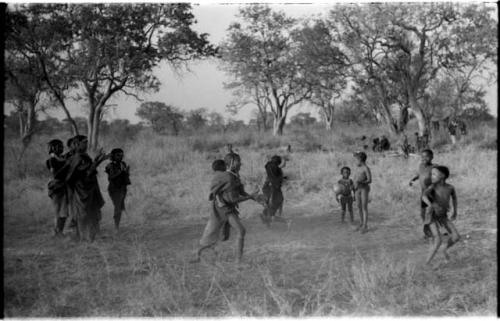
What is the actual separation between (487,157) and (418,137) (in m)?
3.87

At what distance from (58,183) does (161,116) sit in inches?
1086

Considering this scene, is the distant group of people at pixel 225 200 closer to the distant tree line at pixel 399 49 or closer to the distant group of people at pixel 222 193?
the distant group of people at pixel 222 193

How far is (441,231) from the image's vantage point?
16.4 feet

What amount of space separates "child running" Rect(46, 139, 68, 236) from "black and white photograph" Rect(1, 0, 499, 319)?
0.08ft

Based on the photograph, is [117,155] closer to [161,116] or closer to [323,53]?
[323,53]

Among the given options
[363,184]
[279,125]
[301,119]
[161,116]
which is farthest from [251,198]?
[301,119]

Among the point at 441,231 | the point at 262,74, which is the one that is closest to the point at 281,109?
the point at 262,74

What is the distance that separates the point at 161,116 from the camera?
3359 centimetres

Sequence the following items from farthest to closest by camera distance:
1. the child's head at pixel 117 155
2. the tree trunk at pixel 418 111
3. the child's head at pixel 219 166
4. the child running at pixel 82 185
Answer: the tree trunk at pixel 418 111 < the child's head at pixel 117 155 < the child running at pixel 82 185 < the child's head at pixel 219 166

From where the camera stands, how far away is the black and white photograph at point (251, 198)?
14.0 ft

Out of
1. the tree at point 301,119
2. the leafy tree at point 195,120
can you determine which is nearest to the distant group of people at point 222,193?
the leafy tree at point 195,120

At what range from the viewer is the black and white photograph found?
426cm

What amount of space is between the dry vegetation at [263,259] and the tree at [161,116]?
22254mm

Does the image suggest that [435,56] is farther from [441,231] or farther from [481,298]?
[481,298]
